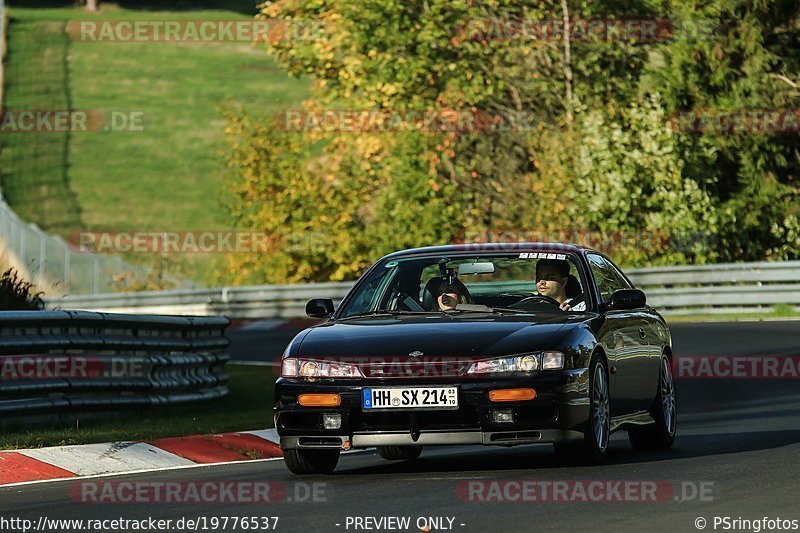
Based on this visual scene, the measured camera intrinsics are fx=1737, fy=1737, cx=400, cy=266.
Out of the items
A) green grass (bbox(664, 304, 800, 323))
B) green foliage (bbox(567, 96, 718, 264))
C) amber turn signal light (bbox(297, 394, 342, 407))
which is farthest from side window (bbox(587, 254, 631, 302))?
green foliage (bbox(567, 96, 718, 264))

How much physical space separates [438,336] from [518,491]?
1416 mm

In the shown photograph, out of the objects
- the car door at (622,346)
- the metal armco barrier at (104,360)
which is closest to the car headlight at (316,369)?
the car door at (622,346)

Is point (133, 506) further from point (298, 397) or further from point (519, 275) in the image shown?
point (519, 275)

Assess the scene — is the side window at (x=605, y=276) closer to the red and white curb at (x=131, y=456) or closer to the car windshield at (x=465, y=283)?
the car windshield at (x=465, y=283)

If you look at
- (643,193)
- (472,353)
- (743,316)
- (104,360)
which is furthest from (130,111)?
(472,353)

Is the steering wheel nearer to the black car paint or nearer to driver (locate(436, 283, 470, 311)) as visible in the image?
the black car paint

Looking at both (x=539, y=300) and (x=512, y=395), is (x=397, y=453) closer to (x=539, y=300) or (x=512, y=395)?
(x=539, y=300)

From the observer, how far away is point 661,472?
10.8 metres

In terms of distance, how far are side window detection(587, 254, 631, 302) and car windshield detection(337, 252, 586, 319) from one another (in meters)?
0.17

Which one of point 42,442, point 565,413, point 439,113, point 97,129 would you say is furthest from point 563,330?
point 97,129

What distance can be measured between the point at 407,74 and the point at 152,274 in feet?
27.0

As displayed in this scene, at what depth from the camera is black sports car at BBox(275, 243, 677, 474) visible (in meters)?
10.5

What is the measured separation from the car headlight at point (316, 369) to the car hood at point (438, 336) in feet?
0.21

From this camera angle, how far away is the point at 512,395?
10516 mm
